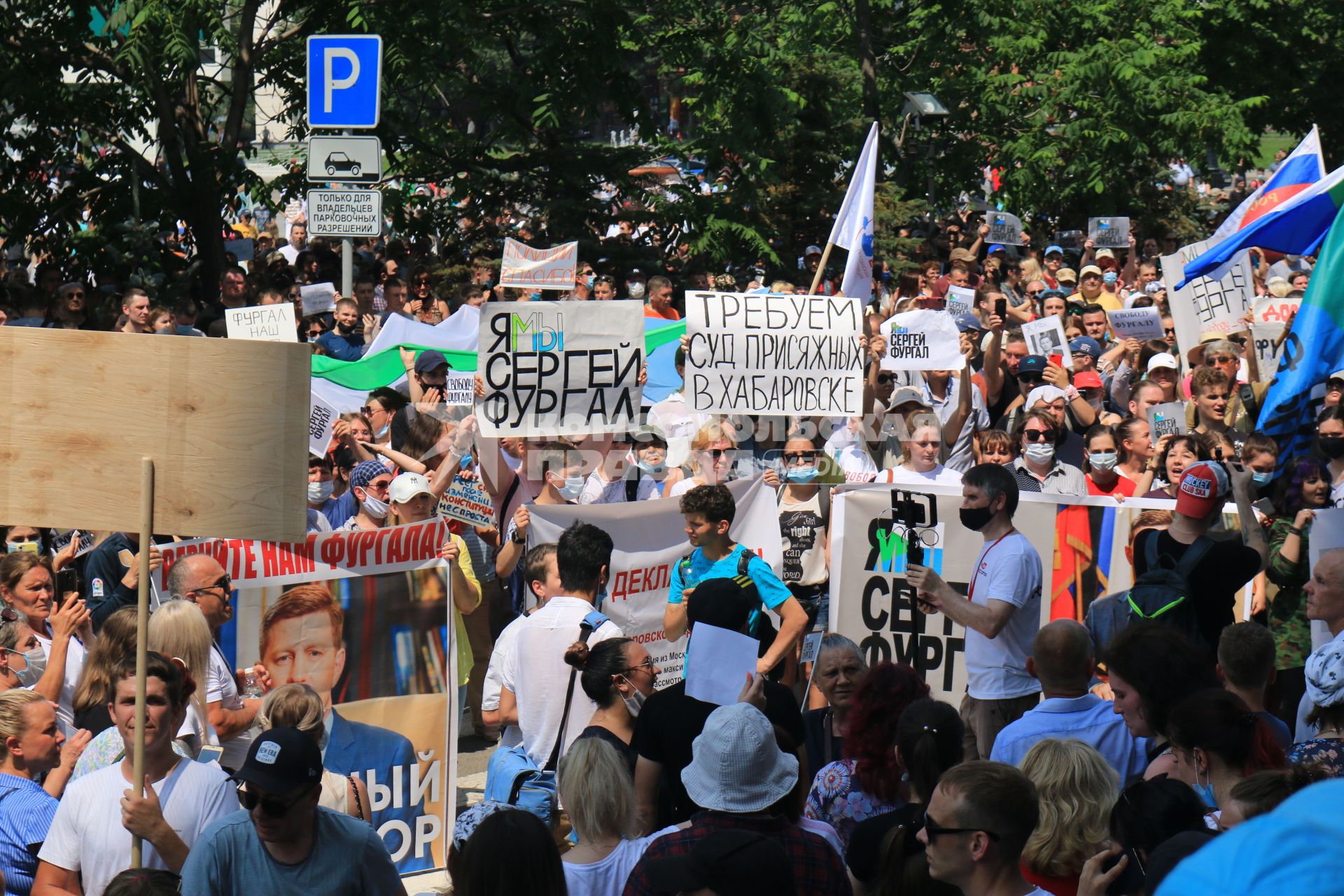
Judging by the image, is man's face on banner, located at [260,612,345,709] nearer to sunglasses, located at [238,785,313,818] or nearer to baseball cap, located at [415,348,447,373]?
sunglasses, located at [238,785,313,818]

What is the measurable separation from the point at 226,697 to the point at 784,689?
205cm

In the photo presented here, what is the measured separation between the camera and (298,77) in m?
16.0

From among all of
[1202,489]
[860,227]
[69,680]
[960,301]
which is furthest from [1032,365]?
[69,680]

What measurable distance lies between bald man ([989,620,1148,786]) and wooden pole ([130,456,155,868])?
261 cm

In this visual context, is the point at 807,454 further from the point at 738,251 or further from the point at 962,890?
the point at 738,251

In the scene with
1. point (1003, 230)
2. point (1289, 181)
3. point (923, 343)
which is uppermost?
point (1003, 230)

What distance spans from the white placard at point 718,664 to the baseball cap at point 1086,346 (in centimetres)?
720

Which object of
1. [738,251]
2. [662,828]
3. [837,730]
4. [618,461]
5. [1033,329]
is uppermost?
[738,251]

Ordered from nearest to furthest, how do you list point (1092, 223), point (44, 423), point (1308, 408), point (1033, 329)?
1. point (44, 423)
2. point (1308, 408)
3. point (1033, 329)
4. point (1092, 223)

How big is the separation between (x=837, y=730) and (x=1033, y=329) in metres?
6.83

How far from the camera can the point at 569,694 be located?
227 inches

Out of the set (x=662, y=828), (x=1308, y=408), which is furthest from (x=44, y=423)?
(x=1308, y=408)

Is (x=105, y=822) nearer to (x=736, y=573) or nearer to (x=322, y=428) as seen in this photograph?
(x=736, y=573)

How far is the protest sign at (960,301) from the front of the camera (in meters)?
11.2
